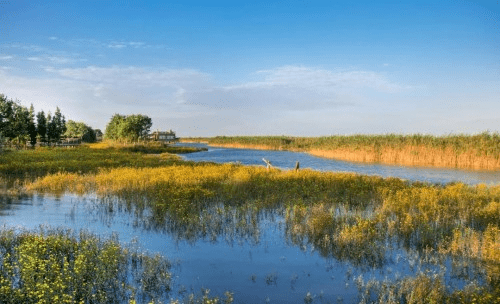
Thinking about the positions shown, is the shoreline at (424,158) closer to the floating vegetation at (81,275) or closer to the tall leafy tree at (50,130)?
the floating vegetation at (81,275)

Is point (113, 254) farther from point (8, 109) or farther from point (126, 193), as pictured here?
point (8, 109)

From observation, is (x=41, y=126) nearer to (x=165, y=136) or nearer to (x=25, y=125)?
(x=25, y=125)

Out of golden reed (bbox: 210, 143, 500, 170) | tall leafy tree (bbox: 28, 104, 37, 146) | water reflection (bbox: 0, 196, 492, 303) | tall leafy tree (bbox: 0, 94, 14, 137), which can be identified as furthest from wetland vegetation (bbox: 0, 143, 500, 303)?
tall leafy tree (bbox: 28, 104, 37, 146)

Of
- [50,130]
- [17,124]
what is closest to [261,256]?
[17,124]

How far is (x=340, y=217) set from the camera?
51.9 ft

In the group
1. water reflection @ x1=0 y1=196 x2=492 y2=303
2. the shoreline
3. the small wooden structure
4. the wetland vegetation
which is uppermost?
the small wooden structure

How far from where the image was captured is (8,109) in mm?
65375

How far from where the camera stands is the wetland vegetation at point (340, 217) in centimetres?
966

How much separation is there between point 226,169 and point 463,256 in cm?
2261

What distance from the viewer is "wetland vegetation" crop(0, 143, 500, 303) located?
380 inches

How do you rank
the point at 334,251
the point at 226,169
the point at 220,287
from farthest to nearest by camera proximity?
the point at 226,169, the point at 334,251, the point at 220,287

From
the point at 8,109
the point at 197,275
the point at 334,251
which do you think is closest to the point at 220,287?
the point at 197,275

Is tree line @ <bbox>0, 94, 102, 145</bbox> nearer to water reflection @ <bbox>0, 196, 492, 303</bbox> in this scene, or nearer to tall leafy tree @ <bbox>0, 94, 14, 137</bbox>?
tall leafy tree @ <bbox>0, 94, 14, 137</bbox>

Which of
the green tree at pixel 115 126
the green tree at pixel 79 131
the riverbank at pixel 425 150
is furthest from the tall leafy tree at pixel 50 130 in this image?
the riverbank at pixel 425 150
